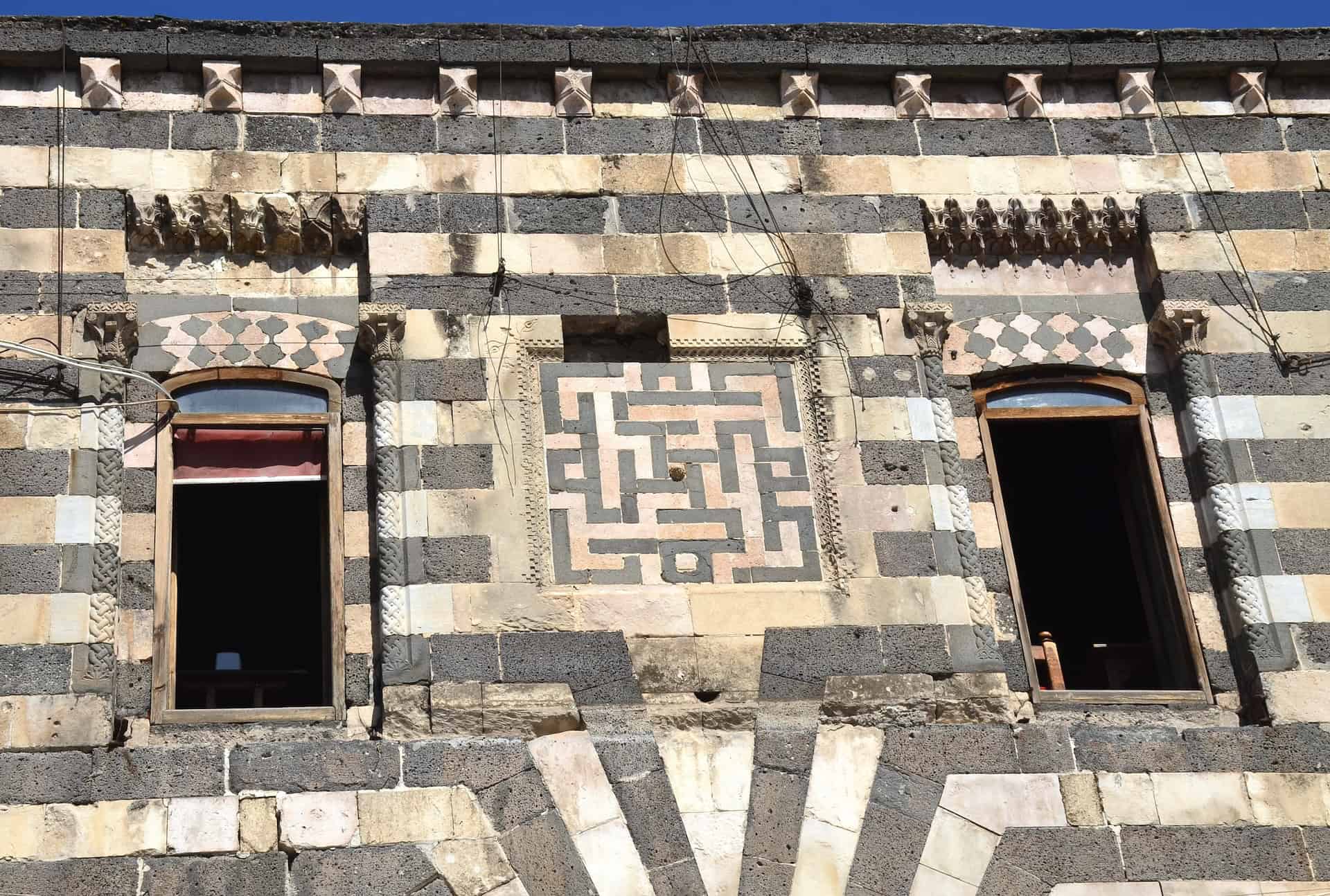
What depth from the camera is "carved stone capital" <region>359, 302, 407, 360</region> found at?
34.4 ft

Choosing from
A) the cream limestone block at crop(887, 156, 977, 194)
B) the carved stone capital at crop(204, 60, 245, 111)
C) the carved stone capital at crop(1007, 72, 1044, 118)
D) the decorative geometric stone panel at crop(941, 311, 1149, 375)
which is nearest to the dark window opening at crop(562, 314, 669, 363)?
the decorative geometric stone panel at crop(941, 311, 1149, 375)

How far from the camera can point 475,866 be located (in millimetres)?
9172

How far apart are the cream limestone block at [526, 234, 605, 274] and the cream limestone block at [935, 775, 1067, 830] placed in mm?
3277

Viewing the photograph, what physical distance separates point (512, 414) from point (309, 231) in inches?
59.3

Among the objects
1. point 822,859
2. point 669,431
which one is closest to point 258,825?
point 822,859

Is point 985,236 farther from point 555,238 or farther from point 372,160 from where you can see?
point 372,160

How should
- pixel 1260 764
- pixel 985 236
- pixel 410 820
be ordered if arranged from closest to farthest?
pixel 410 820, pixel 1260 764, pixel 985 236

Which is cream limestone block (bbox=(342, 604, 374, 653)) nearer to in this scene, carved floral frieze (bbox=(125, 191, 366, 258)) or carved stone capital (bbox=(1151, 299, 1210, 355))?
carved floral frieze (bbox=(125, 191, 366, 258))

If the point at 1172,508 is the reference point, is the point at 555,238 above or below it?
above

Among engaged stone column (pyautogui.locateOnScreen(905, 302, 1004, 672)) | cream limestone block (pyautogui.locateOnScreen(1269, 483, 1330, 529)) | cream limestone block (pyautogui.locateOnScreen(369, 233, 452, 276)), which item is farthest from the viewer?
cream limestone block (pyautogui.locateOnScreen(369, 233, 452, 276))

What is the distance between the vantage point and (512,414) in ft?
34.3

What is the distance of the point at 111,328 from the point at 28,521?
43.2 inches

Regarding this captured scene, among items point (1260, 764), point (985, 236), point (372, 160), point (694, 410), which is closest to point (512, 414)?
point (694, 410)

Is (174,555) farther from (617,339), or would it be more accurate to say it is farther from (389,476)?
(617,339)
